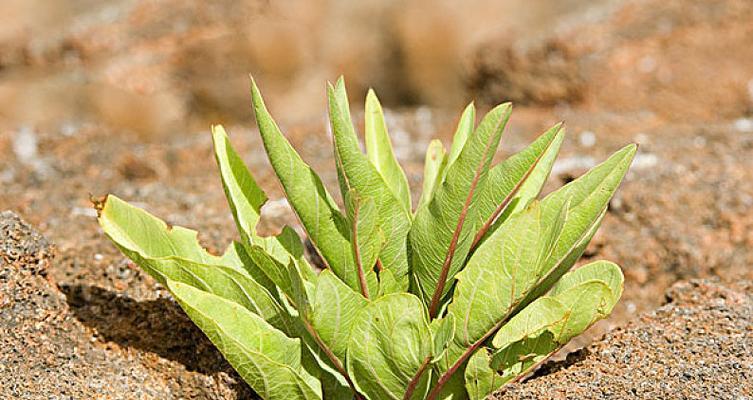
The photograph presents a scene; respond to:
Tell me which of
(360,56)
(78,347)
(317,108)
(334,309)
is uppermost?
(334,309)

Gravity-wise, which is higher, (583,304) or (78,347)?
(583,304)

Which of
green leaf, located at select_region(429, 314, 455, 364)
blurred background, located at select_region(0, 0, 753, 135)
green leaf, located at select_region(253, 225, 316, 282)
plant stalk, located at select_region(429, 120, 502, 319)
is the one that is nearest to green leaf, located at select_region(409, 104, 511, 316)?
plant stalk, located at select_region(429, 120, 502, 319)

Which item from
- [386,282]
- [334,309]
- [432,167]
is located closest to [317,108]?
[432,167]

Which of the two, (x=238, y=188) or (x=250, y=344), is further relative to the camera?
(x=238, y=188)

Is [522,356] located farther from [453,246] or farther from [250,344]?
[250,344]

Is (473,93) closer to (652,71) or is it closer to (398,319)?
(652,71)

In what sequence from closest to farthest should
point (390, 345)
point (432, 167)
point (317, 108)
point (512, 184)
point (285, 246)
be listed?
1. point (390, 345)
2. point (512, 184)
3. point (285, 246)
4. point (432, 167)
5. point (317, 108)

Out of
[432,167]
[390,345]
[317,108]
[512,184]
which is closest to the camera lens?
[390,345]
